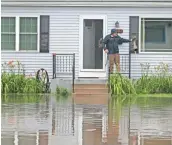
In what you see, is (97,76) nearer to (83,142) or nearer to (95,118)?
(95,118)

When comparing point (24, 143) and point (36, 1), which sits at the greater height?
point (36, 1)

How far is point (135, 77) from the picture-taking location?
21.1m

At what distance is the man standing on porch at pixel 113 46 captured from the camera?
66.4 ft

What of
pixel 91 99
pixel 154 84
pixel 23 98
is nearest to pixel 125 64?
pixel 154 84

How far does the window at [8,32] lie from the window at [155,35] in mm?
5100

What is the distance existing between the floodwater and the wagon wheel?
10.9 ft

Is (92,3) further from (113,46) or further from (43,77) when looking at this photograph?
(43,77)

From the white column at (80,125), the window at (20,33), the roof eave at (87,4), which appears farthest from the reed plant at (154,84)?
the white column at (80,125)

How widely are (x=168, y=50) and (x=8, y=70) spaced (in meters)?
6.39

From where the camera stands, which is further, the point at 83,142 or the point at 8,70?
the point at 8,70

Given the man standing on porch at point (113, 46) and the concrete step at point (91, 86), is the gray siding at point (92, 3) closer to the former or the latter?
the man standing on porch at point (113, 46)

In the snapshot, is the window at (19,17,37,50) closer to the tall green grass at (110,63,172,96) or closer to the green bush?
the green bush

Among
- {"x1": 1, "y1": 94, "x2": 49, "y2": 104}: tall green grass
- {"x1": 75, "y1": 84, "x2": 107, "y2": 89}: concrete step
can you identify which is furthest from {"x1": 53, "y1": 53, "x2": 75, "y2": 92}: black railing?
{"x1": 1, "y1": 94, "x2": 49, "y2": 104}: tall green grass

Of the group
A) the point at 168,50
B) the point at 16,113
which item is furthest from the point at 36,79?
the point at 16,113
